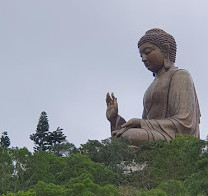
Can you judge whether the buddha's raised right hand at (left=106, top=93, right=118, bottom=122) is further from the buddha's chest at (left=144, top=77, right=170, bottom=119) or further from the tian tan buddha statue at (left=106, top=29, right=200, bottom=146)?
the buddha's chest at (left=144, top=77, right=170, bottom=119)

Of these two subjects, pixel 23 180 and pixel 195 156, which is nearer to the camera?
pixel 23 180

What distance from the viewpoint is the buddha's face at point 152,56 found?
68.4 feet

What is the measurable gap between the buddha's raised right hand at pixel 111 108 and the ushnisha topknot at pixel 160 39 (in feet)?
6.47

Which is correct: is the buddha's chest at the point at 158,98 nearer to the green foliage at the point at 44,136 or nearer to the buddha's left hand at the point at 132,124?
the buddha's left hand at the point at 132,124

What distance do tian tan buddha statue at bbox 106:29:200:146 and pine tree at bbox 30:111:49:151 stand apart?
5280 millimetres

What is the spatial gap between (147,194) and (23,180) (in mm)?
3622

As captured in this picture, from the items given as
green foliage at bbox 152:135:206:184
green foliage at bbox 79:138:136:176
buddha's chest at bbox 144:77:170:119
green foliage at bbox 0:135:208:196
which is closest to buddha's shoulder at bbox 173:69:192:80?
buddha's chest at bbox 144:77:170:119

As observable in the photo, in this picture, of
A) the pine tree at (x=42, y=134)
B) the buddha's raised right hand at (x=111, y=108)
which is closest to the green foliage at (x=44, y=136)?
the pine tree at (x=42, y=134)

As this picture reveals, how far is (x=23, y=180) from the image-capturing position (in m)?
14.4

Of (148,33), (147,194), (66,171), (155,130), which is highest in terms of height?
(148,33)

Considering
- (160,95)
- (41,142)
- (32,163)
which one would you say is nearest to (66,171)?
(32,163)

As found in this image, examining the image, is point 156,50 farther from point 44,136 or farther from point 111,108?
point 44,136

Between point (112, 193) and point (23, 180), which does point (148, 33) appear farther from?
point (112, 193)

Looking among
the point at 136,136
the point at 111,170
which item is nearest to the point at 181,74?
the point at 136,136
